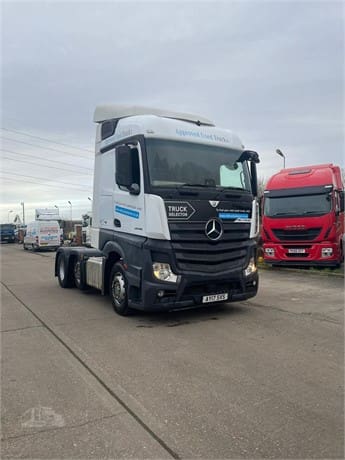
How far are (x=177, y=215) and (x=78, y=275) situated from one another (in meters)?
4.39

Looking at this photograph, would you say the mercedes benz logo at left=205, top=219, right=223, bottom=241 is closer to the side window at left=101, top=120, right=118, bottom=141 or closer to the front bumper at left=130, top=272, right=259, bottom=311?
the front bumper at left=130, top=272, right=259, bottom=311

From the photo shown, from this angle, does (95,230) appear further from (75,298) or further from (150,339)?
(150,339)

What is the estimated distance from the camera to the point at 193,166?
6902 mm

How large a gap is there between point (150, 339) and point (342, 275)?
843 cm

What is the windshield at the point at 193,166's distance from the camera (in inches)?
259

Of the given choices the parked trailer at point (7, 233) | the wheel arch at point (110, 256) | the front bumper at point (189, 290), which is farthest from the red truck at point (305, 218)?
the parked trailer at point (7, 233)

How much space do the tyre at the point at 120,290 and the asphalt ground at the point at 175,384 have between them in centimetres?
16

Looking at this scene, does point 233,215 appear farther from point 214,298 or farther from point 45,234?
point 45,234

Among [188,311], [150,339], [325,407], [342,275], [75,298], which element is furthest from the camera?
[342,275]

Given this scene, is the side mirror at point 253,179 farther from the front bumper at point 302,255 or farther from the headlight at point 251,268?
the front bumper at point 302,255

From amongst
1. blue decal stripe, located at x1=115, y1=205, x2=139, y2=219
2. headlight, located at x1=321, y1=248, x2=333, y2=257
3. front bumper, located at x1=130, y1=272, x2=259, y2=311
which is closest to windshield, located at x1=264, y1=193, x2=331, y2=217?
headlight, located at x1=321, y1=248, x2=333, y2=257

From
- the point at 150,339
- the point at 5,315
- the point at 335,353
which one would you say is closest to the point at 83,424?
the point at 150,339

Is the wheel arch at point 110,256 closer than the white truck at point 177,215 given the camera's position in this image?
No

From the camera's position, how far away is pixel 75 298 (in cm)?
943
